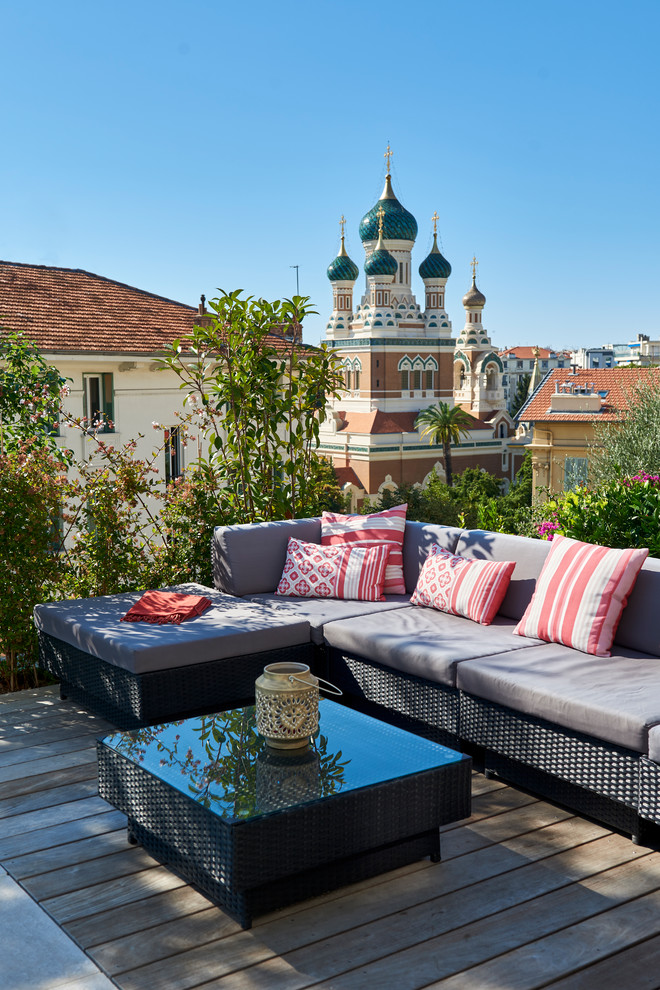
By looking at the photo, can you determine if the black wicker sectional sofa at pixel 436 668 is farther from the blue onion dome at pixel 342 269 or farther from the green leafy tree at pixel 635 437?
the blue onion dome at pixel 342 269

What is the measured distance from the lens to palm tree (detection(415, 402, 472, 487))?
40.5 m

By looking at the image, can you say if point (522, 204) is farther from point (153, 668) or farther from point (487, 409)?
point (153, 668)

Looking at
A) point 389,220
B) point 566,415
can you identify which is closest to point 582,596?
point 566,415

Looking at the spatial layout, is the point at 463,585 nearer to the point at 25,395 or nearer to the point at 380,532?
the point at 380,532

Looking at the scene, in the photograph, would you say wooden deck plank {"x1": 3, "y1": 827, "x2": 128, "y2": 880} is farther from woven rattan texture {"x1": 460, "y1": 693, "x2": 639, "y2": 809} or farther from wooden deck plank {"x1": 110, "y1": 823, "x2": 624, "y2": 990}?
woven rattan texture {"x1": 460, "y1": 693, "x2": 639, "y2": 809}

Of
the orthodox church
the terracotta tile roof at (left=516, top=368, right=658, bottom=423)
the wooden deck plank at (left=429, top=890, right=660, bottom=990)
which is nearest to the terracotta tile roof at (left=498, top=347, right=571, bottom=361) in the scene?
the orthodox church

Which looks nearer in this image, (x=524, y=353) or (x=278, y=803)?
(x=278, y=803)

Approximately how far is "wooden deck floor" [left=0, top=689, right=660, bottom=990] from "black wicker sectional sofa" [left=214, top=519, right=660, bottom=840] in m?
0.17

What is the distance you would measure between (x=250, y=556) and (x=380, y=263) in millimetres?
39480

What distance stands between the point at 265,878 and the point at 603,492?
2.79 m

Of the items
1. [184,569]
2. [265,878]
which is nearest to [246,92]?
[184,569]

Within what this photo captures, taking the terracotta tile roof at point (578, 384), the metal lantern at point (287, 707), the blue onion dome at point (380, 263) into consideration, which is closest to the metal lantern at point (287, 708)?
the metal lantern at point (287, 707)

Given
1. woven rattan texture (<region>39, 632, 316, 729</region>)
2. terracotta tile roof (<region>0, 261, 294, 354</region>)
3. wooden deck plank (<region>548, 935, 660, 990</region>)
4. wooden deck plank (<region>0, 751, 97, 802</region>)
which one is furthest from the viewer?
terracotta tile roof (<region>0, 261, 294, 354</region>)

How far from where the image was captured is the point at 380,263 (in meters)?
42.2
